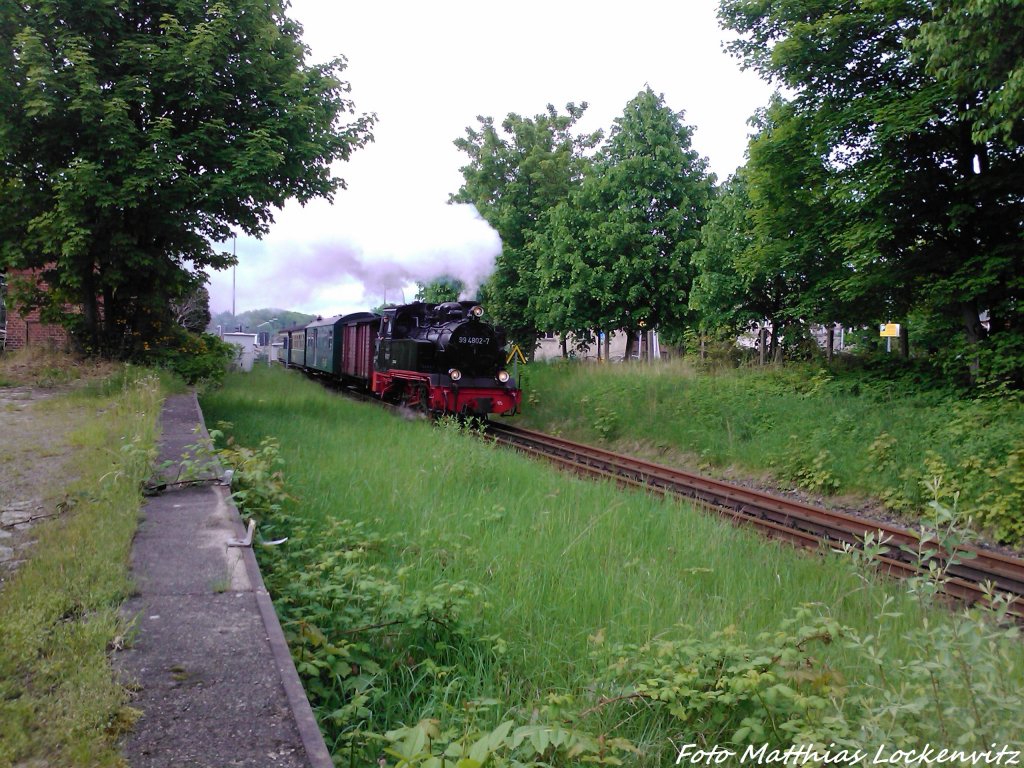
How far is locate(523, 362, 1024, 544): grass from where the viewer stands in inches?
364

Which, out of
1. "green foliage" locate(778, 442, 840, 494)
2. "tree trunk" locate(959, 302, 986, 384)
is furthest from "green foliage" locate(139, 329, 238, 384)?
"tree trunk" locate(959, 302, 986, 384)

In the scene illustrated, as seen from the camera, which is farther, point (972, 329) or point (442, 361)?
point (442, 361)

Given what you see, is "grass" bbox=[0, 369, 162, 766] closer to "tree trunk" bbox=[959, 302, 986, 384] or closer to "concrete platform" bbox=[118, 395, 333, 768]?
"concrete platform" bbox=[118, 395, 333, 768]

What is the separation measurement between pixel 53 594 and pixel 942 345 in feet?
45.6

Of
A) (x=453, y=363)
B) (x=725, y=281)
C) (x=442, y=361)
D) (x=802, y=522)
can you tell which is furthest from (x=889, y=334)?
(x=802, y=522)

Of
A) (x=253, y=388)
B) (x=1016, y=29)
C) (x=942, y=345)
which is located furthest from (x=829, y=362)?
(x=253, y=388)

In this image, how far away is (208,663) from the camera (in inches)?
126

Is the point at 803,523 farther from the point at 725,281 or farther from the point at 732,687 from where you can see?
the point at 725,281

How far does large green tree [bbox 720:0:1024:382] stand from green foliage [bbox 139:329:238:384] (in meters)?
13.0

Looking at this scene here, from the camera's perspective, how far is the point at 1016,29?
321 inches

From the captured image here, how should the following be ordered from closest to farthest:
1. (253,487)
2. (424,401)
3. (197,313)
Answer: (253,487) → (424,401) → (197,313)

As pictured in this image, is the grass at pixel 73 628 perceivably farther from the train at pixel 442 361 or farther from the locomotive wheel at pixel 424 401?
the locomotive wheel at pixel 424 401

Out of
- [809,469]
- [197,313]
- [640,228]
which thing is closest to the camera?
[809,469]

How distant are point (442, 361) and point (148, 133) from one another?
273 inches
